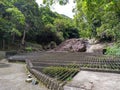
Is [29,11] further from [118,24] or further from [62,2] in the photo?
[62,2]

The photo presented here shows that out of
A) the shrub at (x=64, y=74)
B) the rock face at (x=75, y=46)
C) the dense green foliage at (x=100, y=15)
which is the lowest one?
the shrub at (x=64, y=74)

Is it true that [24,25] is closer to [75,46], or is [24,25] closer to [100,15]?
[75,46]

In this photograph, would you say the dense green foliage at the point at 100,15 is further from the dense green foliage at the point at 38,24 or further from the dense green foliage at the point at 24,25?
the dense green foliage at the point at 24,25

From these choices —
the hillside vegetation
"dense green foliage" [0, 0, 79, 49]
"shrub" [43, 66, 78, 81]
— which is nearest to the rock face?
the hillside vegetation

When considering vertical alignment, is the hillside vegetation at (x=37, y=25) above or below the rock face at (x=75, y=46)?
above

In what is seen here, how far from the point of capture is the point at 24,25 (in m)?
14.8

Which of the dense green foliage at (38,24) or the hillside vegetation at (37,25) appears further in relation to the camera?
the hillside vegetation at (37,25)

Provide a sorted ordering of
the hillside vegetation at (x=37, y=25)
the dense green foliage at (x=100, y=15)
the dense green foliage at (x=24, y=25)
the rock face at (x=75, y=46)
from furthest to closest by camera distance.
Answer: the rock face at (x=75, y=46)
the dense green foliage at (x=24, y=25)
the hillside vegetation at (x=37, y=25)
the dense green foliage at (x=100, y=15)

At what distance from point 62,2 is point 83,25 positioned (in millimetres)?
10711

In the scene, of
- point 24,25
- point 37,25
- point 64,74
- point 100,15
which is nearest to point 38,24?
point 37,25

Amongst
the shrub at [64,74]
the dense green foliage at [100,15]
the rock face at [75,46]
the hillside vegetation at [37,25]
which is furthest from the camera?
the rock face at [75,46]

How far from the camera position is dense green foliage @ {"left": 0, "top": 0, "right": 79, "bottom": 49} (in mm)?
12720

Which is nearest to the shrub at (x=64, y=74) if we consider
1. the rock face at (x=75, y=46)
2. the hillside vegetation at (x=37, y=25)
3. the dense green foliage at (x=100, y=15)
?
the dense green foliage at (x=100, y=15)

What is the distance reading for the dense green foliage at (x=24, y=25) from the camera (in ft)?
41.7
